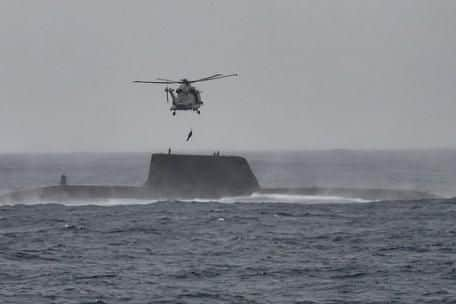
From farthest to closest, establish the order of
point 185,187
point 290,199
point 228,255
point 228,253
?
point 290,199, point 185,187, point 228,253, point 228,255

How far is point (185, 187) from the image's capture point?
252 feet

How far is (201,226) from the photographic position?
57469mm

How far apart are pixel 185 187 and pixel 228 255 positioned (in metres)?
31.3

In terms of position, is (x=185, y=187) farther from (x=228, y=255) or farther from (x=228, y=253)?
(x=228, y=255)

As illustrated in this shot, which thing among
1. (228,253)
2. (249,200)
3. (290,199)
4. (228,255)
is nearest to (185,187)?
(249,200)

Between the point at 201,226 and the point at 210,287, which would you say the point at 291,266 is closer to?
the point at 210,287

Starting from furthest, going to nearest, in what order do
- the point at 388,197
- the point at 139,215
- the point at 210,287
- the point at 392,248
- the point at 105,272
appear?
the point at 388,197 < the point at 139,215 < the point at 392,248 < the point at 105,272 < the point at 210,287

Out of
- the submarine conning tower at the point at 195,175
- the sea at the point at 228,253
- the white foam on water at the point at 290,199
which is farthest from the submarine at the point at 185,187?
the sea at the point at 228,253

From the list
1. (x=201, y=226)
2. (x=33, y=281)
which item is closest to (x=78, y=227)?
(x=201, y=226)

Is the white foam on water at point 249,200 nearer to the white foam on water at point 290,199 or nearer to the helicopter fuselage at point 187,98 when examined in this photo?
the white foam on water at point 290,199

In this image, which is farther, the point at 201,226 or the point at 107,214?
the point at 107,214

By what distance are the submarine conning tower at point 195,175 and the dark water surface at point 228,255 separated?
7250 millimetres

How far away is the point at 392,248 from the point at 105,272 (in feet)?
48.8

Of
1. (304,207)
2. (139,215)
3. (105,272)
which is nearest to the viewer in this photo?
(105,272)
